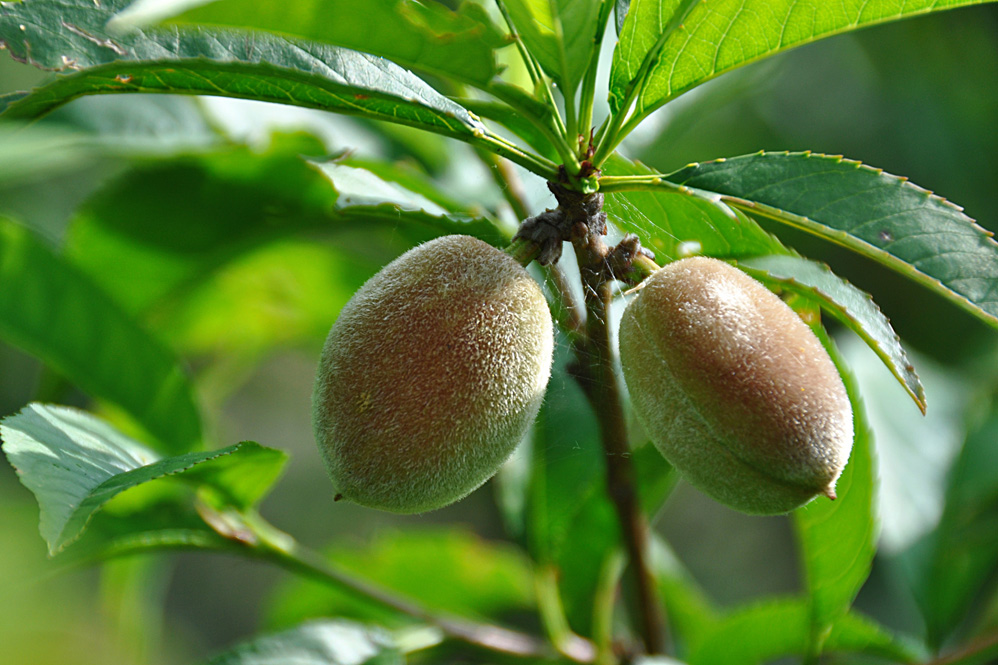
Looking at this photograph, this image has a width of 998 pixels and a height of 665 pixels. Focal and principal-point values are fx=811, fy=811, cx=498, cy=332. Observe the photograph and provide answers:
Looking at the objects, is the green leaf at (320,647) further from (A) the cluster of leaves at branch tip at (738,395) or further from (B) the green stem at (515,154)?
(B) the green stem at (515,154)

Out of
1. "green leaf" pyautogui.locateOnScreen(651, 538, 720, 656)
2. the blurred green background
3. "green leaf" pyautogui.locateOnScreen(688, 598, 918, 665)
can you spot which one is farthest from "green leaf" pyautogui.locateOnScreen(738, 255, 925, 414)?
"green leaf" pyautogui.locateOnScreen(651, 538, 720, 656)

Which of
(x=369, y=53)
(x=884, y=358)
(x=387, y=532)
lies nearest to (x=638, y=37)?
(x=369, y=53)

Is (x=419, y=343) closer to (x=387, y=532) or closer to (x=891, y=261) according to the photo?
(x=891, y=261)

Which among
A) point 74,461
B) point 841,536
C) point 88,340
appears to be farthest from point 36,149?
point 841,536

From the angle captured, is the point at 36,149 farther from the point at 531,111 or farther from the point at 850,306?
the point at 850,306

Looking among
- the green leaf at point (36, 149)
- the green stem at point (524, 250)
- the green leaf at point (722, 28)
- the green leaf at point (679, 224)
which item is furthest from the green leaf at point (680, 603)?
the green leaf at point (36, 149)
